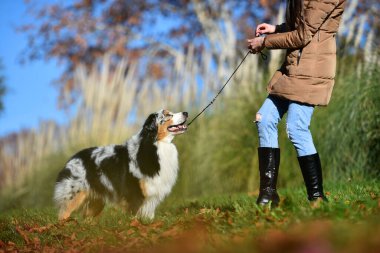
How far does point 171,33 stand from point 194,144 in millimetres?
10213

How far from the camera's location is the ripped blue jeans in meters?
4.34

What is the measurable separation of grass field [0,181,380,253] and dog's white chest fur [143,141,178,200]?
550mm

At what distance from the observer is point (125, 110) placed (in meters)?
9.62

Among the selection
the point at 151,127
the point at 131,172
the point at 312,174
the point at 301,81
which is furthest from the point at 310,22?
the point at 131,172

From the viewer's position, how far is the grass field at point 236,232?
2223 millimetres

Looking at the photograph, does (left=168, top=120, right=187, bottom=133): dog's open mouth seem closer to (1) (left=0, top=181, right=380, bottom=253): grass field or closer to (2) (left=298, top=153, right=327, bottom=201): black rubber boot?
(1) (left=0, top=181, right=380, bottom=253): grass field

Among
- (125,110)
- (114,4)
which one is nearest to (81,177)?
(125,110)

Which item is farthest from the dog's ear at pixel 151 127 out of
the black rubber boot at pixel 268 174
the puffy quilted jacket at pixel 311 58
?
the puffy quilted jacket at pixel 311 58

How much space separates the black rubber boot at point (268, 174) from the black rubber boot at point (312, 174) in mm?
210

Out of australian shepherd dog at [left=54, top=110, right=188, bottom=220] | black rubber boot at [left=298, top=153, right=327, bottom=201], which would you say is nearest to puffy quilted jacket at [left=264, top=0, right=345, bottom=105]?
black rubber boot at [left=298, top=153, right=327, bottom=201]

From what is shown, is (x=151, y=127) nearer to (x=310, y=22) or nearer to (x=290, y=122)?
(x=290, y=122)

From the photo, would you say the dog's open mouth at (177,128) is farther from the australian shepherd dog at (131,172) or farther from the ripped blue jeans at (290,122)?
the ripped blue jeans at (290,122)

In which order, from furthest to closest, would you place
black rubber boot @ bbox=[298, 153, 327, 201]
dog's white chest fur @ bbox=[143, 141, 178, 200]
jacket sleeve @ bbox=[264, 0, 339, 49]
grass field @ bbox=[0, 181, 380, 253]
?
dog's white chest fur @ bbox=[143, 141, 178, 200]
black rubber boot @ bbox=[298, 153, 327, 201]
jacket sleeve @ bbox=[264, 0, 339, 49]
grass field @ bbox=[0, 181, 380, 253]

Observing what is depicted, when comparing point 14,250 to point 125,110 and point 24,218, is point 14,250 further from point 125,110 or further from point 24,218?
point 125,110
